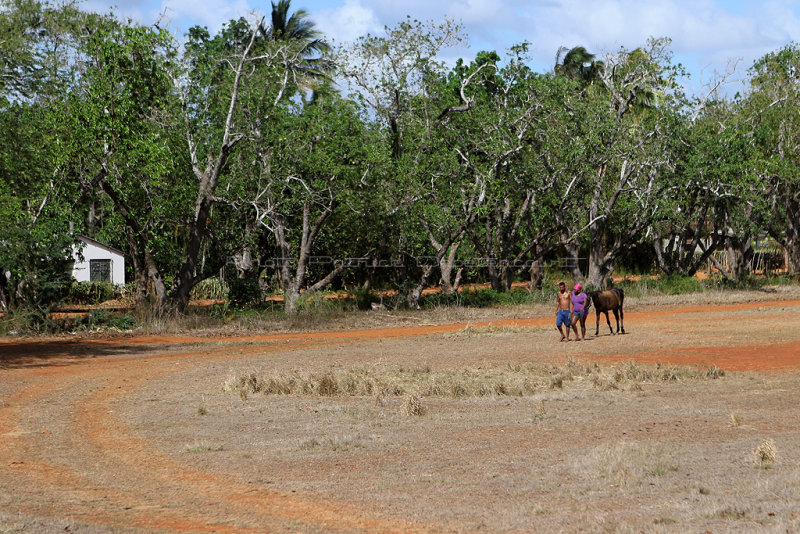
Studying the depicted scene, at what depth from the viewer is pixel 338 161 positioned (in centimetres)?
2878

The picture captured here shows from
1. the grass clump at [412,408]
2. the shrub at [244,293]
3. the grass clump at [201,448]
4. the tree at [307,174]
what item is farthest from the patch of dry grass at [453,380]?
the shrub at [244,293]

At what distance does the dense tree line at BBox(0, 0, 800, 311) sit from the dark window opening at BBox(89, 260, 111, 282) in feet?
19.2

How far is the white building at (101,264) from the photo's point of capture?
39094 mm

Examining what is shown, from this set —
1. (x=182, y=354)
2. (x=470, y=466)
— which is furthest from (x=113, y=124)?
(x=470, y=466)

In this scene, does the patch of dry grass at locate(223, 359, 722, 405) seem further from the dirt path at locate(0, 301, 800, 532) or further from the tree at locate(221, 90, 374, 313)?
the tree at locate(221, 90, 374, 313)

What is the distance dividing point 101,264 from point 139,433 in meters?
29.7

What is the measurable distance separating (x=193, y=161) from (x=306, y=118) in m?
3.65

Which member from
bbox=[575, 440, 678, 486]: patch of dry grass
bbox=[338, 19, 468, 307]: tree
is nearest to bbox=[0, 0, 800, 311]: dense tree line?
bbox=[338, 19, 468, 307]: tree

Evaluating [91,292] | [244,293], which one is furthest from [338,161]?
[91,292]

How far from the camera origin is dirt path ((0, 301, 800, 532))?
7.69 meters

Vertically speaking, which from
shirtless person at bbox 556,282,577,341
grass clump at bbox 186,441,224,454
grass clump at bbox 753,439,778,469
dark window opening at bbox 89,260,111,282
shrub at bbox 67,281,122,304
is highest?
dark window opening at bbox 89,260,111,282

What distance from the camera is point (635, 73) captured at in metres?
34.7

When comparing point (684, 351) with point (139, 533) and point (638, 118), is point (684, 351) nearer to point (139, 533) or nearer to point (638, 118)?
point (139, 533)

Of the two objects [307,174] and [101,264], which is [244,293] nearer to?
[307,174]
